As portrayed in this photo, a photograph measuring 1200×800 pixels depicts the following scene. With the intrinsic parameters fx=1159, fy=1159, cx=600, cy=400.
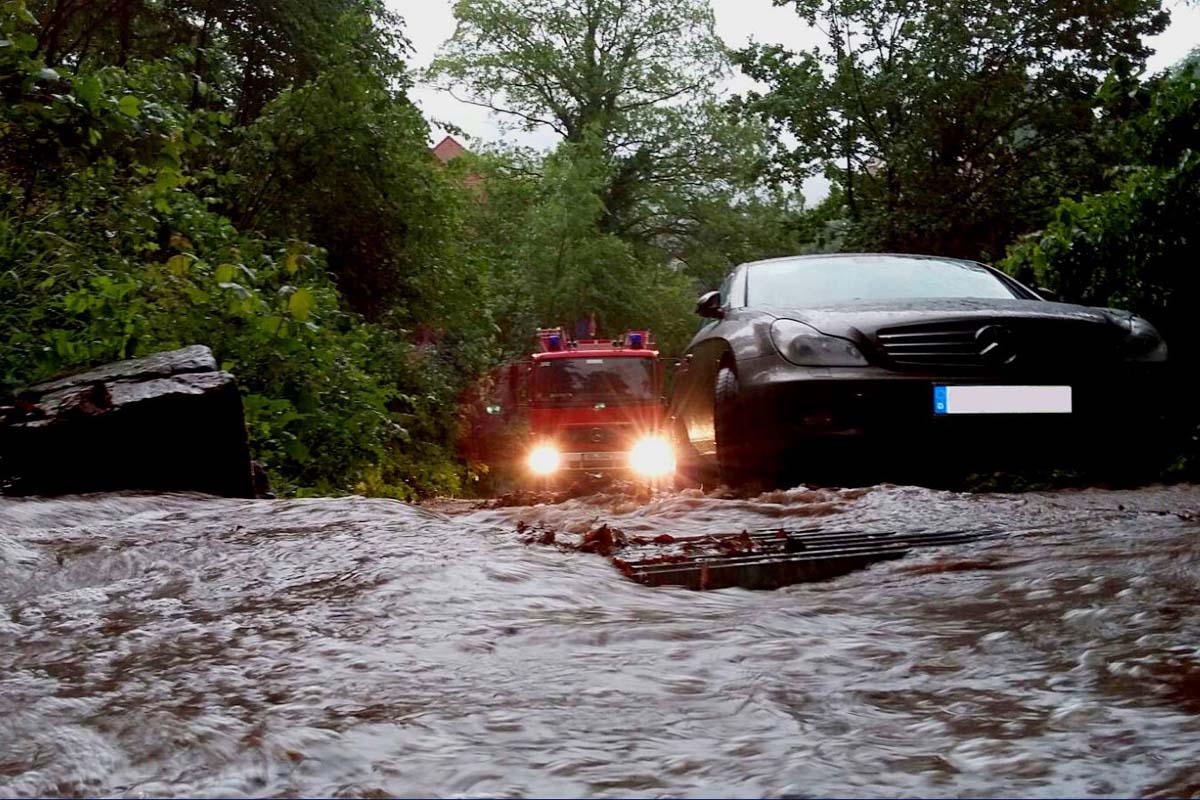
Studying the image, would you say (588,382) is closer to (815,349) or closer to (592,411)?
(592,411)

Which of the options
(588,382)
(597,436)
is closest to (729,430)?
(597,436)

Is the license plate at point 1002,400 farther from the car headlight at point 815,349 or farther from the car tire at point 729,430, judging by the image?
the car tire at point 729,430

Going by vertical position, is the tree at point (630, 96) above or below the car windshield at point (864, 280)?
above

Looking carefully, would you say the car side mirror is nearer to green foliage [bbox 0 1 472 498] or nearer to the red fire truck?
green foliage [bbox 0 1 472 498]

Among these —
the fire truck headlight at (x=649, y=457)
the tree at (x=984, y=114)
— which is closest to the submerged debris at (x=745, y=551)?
the fire truck headlight at (x=649, y=457)

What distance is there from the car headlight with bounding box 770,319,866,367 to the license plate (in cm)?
40

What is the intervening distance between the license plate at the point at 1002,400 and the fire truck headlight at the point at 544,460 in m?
11.7

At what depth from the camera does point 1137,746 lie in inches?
61.7

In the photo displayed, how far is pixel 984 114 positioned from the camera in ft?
64.5

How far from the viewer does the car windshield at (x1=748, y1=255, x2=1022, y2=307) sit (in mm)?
6003

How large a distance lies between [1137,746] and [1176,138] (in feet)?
22.1

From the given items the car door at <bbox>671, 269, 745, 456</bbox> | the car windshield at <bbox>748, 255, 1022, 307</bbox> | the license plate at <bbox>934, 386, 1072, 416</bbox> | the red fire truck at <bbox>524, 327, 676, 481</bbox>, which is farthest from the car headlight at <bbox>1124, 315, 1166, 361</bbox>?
the red fire truck at <bbox>524, 327, 676, 481</bbox>

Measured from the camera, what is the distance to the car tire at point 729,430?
5.46 m

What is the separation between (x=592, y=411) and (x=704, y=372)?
10.9 m
